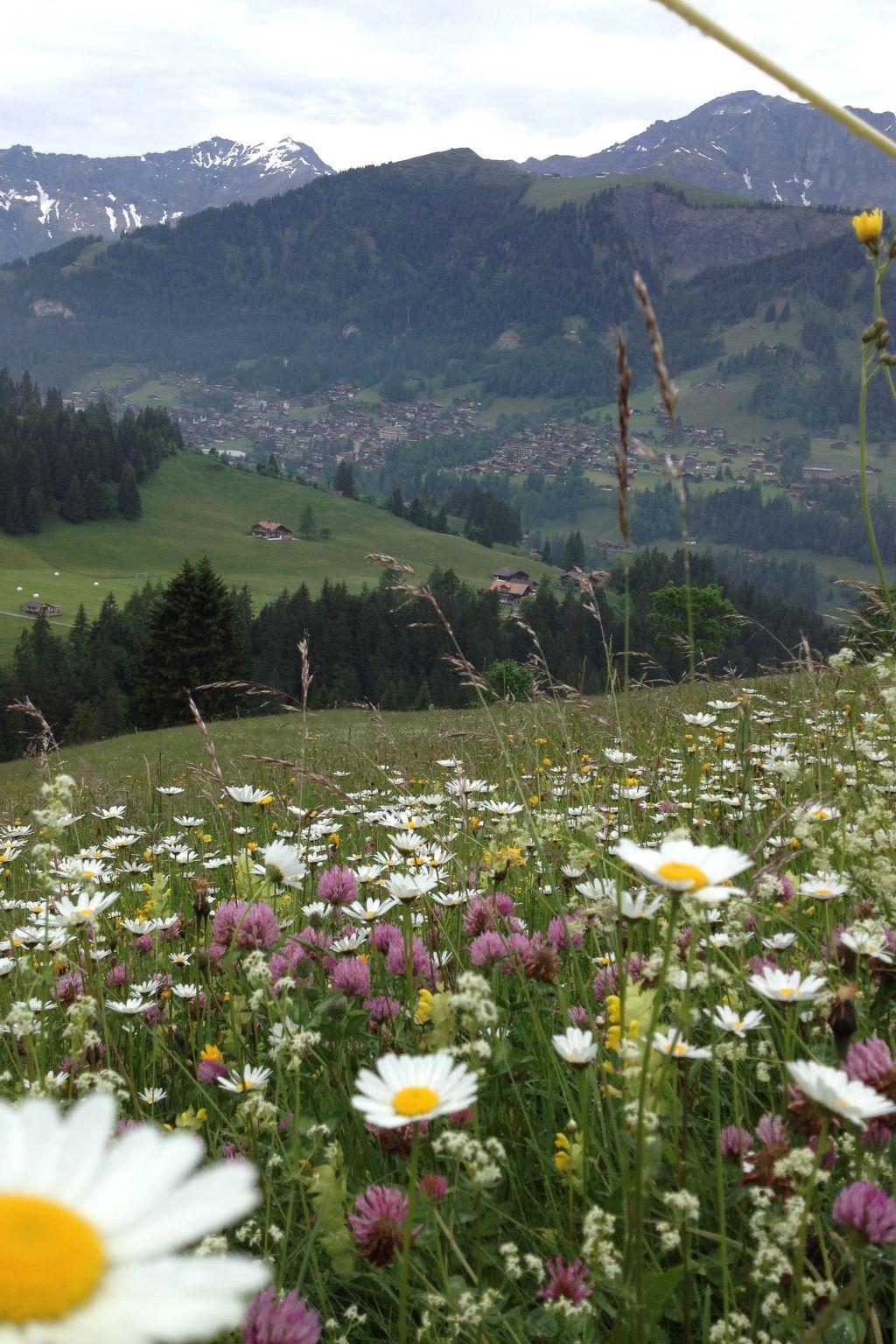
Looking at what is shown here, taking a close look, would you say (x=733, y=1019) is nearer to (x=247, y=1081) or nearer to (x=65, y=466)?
(x=247, y=1081)

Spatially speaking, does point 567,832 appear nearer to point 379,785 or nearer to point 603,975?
point 603,975

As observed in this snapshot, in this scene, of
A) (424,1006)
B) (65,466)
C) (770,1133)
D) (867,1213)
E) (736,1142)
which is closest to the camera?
(867,1213)

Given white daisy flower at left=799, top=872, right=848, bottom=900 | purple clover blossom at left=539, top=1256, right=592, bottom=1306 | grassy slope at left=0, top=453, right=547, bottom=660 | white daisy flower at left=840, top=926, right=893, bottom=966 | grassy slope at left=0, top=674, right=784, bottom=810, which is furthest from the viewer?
grassy slope at left=0, top=453, right=547, bottom=660

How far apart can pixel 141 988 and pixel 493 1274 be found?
135 centimetres

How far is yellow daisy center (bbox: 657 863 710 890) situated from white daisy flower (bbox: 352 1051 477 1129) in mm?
317

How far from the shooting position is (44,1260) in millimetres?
575

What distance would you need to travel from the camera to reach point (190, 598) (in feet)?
196

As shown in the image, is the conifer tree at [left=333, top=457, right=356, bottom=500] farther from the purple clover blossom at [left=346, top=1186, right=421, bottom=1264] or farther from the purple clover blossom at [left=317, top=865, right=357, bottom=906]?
the purple clover blossom at [left=346, top=1186, right=421, bottom=1264]

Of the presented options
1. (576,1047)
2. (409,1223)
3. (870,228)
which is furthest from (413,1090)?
(870,228)

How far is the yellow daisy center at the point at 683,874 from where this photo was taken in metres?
1.11

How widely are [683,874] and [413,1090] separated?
0.41m

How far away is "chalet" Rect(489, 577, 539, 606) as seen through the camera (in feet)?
373

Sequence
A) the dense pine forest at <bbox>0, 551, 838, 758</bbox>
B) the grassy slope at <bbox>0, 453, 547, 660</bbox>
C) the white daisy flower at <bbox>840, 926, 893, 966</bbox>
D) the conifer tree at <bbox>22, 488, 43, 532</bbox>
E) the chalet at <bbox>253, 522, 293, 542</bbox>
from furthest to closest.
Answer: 1. the chalet at <bbox>253, 522, 293, 542</bbox>
2. the conifer tree at <bbox>22, 488, 43, 532</bbox>
3. the grassy slope at <bbox>0, 453, 547, 660</bbox>
4. the dense pine forest at <bbox>0, 551, 838, 758</bbox>
5. the white daisy flower at <bbox>840, 926, 893, 966</bbox>

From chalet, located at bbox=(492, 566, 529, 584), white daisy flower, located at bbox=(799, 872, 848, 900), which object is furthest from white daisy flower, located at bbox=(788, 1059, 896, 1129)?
chalet, located at bbox=(492, 566, 529, 584)
